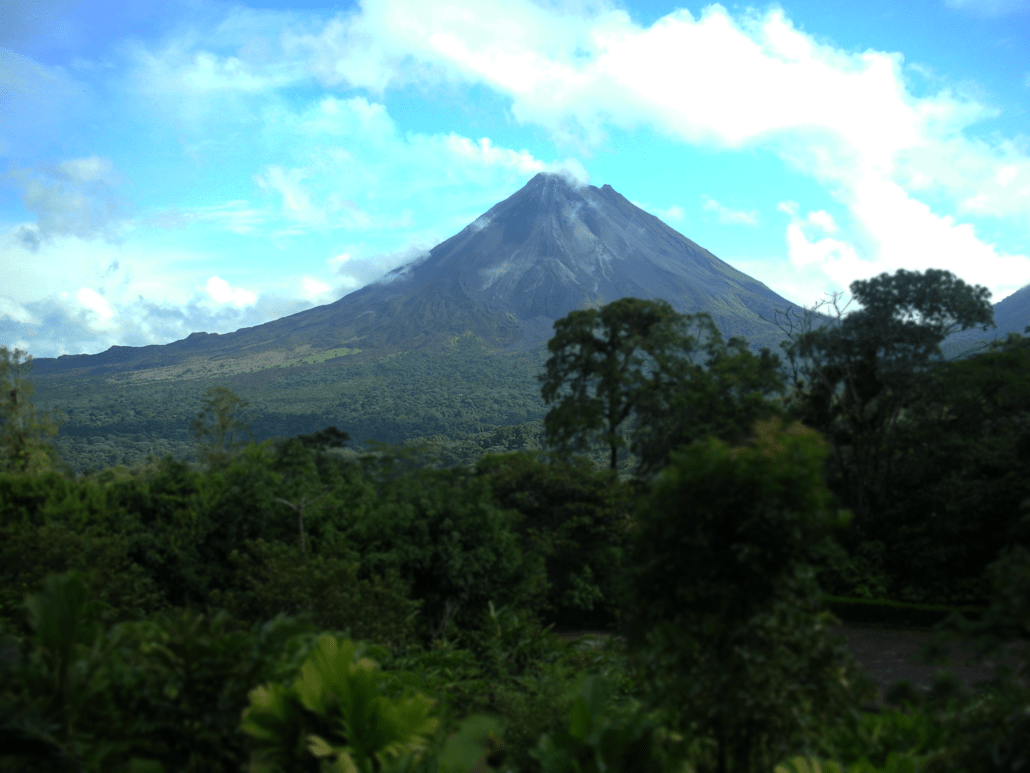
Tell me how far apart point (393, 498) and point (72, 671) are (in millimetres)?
12187

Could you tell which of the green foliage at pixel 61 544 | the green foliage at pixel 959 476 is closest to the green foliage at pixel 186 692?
the green foliage at pixel 61 544

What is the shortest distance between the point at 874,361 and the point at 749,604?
15821 millimetres

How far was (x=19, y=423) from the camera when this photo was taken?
2325 cm

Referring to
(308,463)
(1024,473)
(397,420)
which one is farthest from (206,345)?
(1024,473)

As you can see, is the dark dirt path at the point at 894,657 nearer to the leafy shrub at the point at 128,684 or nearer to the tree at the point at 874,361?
the tree at the point at 874,361

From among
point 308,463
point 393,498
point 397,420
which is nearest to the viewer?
point 393,498

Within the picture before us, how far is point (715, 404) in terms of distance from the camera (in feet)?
50.3

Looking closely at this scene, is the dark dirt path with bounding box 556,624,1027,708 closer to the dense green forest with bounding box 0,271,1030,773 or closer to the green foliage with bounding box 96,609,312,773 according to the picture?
the dense green forest with bounding box 0,271,1030,773

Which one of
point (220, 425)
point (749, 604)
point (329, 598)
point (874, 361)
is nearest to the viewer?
point (749, 604)

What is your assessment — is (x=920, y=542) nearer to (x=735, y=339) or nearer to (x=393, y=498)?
(x=735, y=339)

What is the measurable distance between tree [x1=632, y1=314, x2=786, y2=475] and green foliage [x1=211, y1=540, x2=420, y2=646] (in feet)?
23.6

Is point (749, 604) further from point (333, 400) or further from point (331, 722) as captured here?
point (333, 400)

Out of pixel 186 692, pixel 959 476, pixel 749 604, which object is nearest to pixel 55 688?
pixel 186 692

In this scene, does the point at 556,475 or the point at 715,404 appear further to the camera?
the point at 556,475
